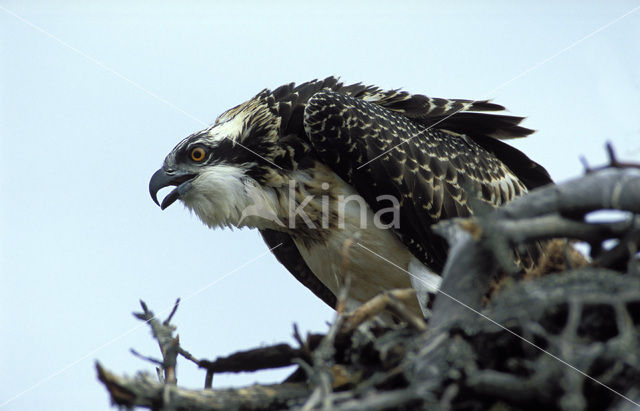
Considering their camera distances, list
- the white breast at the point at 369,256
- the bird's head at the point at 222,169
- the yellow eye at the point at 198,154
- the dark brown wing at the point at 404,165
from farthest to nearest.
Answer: the yellow eye at the point at 198,154 < the bird's head at the point at 222,169 < the white breast at the point at 369,256 < the dark brown wing at the point at 404,165

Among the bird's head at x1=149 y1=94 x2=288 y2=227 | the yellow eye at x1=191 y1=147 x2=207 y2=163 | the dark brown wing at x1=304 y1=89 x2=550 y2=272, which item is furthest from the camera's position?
the yellow eye at x1=191 y1=147 x2=207 y2=163

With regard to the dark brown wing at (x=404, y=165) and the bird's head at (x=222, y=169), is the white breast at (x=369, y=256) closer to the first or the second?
the dark brown wing at (x=404, y=165)

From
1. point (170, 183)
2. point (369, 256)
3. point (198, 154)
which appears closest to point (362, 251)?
point (369, 256)

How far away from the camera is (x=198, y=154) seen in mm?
6051

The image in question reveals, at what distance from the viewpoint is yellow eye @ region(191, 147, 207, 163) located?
603cm

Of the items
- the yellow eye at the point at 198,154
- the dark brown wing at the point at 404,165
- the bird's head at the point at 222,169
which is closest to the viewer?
the dark brown wing at the point at 404,165

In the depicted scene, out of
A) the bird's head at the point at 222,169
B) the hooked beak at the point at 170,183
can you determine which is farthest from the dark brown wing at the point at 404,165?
the hooked beak at the point at 170,183

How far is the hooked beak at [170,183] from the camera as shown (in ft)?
19.8

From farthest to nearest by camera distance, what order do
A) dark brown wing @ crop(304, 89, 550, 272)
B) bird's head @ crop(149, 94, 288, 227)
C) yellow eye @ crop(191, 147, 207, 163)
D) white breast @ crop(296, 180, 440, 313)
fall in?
1. yellow eye @ crop(191, 147, 207, 163)
2. bird's head @ crop(149, 94, 288, 227)
3. white breast @ crop(296, 180, 440, 313)
4. dark brown wing @ crop(304, 89, 550, 272)

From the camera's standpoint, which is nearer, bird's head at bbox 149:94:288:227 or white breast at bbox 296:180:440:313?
white breast at bbox 296:180:440:313

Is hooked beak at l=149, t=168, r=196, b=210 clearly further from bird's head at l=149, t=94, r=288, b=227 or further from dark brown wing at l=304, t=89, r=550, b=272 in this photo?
dark brown wing at l=304, t=89, r=550, b=272

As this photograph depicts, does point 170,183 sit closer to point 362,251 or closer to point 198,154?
point 198,154

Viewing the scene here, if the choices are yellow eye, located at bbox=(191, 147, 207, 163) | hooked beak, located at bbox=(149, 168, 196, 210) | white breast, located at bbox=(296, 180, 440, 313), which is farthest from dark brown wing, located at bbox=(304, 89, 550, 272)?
hooked beak, located at bbox=(149, 168, 196, 210)

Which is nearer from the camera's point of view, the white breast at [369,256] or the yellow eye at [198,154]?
the white breast at [369,256]
